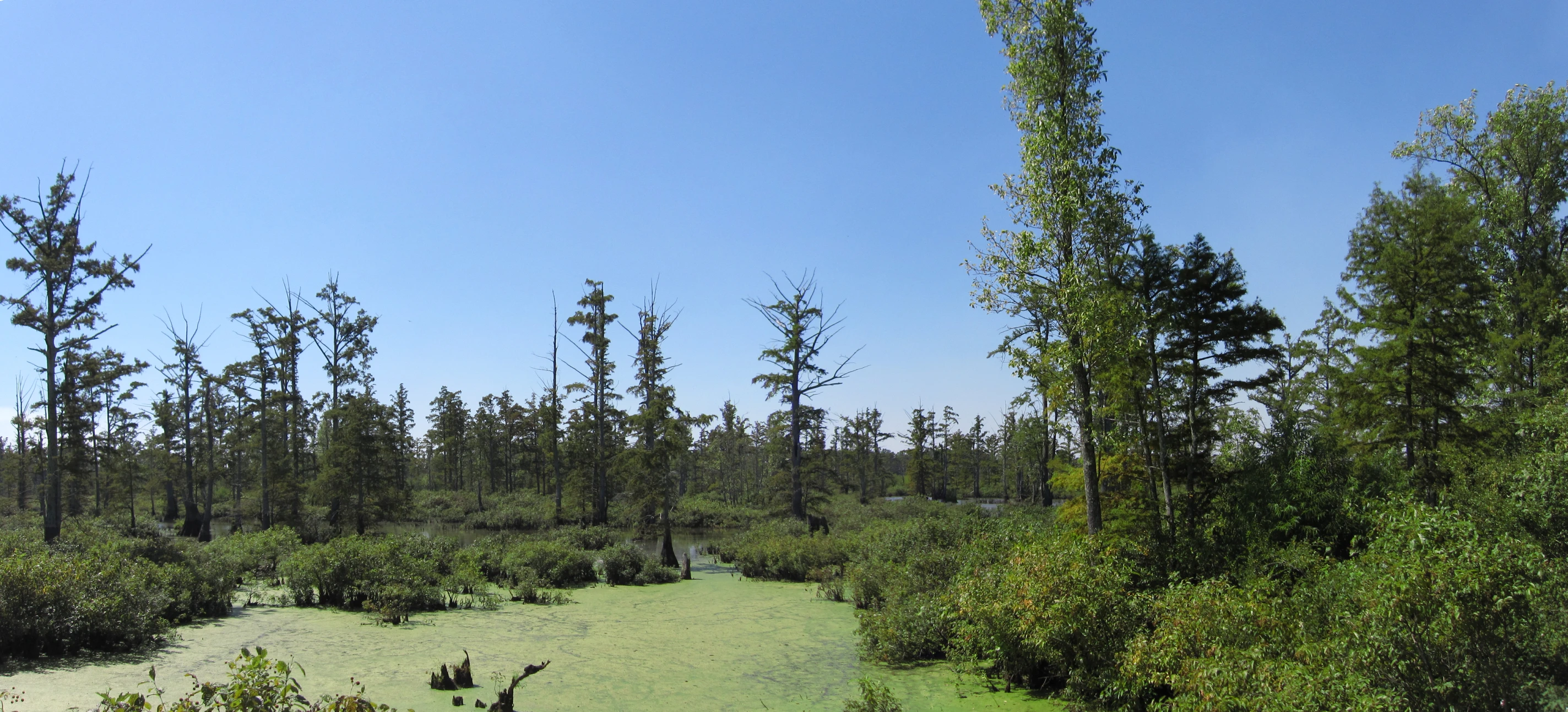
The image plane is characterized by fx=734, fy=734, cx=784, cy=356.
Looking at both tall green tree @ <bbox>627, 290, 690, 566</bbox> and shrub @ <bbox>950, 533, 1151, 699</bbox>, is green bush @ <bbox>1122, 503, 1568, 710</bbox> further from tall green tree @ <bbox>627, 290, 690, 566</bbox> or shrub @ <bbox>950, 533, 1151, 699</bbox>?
tall green tree @ <bbox>627, 290, 690, 566</bbox>

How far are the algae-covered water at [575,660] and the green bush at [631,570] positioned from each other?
4.06 meters

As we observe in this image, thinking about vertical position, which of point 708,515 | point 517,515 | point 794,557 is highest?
point 794,557

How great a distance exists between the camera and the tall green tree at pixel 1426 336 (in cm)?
1767

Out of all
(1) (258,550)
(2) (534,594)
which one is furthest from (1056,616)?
(1) (258,550)

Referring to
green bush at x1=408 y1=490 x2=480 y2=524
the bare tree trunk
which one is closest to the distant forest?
the bare tree trunk

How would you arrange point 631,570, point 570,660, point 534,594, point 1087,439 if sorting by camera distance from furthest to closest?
point 631,570
point 534,594
point 1087,439
point 570,660

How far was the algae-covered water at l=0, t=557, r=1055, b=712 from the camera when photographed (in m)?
8.50

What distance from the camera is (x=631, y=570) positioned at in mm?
19969

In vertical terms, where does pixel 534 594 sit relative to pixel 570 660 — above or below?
below

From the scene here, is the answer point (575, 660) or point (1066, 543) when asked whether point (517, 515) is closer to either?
point (575, 660)

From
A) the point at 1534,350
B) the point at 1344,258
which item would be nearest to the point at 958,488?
the point at 1344,258

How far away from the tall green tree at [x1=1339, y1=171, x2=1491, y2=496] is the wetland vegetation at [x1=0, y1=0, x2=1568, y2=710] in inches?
3.9

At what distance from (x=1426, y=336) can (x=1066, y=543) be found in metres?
14.5

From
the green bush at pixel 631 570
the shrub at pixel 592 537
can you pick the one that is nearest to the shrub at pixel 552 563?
the green bush at pixel 631 570
